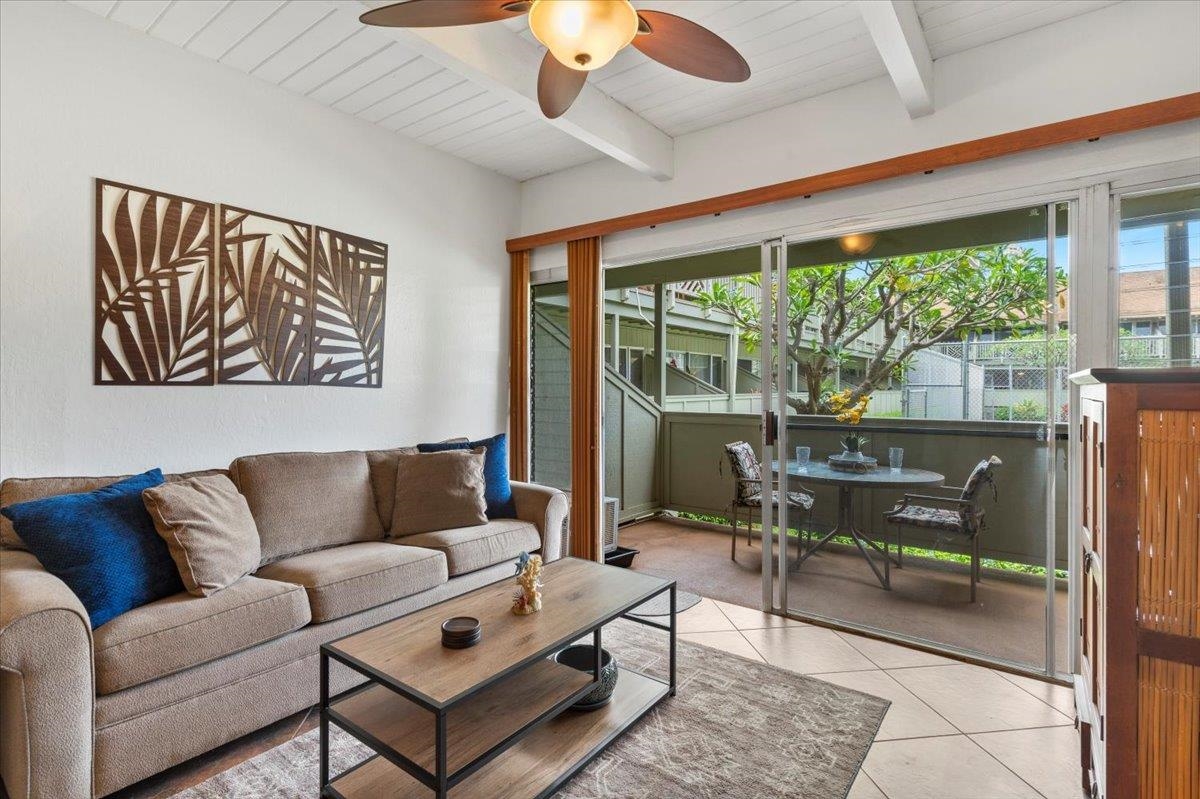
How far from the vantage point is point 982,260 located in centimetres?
267

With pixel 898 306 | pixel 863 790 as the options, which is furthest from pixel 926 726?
pixel 898 306

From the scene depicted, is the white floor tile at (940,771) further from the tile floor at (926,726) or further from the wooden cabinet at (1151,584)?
the wooden cabinet at (1151,584)

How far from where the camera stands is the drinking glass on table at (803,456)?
316cm

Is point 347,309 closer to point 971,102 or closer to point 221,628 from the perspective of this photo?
point 221,628

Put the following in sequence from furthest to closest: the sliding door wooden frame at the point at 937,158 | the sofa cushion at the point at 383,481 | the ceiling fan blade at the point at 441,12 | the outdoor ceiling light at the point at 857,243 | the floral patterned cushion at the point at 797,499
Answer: the floral patterned cushion at the point at 797,499 → the sofa cushion at the point at 383,481 → the outdoor ceiling light at the point at 857,243 → the sliding door wooden frame at the point at 937,158 → the ceiling fan blade at the point at 441,12

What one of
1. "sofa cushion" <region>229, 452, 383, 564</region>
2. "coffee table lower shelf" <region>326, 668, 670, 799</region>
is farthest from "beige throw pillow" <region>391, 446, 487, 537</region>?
"coffee table lower shelf" <region>326, 668, 670, 799</region>

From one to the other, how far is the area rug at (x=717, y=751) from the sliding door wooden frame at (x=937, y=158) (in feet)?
7.57

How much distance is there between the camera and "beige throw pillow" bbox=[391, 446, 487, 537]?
3.02 m

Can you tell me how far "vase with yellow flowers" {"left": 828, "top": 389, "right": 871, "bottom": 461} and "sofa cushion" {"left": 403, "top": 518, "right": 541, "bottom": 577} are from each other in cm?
171

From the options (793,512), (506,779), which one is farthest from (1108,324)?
(506,779)

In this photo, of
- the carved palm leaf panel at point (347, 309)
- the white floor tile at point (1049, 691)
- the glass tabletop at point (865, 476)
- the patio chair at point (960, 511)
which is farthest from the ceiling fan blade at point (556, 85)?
the white floor tile at point (1049, 691)

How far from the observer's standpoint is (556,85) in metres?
2.08

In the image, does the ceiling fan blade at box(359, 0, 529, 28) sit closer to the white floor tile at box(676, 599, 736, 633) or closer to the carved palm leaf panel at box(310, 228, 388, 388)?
the carved palm leaf panel at box(310, 228, 388, 388)

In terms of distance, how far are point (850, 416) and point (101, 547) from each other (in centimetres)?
311
